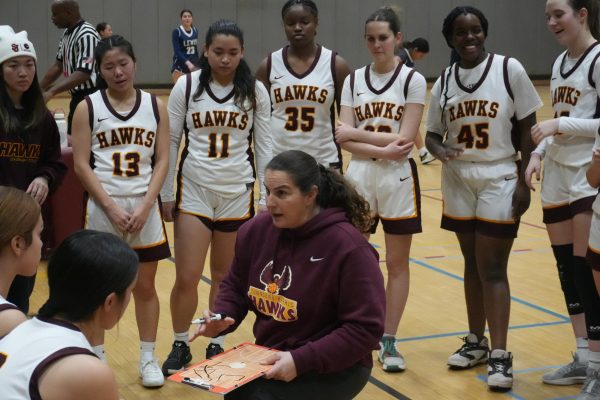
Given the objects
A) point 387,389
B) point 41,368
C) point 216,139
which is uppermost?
point 216,139

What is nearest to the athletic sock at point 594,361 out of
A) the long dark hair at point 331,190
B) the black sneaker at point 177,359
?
the long dark hair at point 331,190

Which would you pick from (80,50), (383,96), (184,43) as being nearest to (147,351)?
(383,96)

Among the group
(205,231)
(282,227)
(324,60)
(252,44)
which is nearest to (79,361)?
(282,227)

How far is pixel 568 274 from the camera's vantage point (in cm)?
452

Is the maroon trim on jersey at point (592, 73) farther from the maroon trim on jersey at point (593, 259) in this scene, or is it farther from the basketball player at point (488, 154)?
the maroon trim on jersey at point (593, 259)

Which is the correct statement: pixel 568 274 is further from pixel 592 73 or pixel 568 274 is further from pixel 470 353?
pixel 592 73

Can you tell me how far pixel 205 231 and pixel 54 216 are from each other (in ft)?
8.37

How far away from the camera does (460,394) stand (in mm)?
Result: 4406

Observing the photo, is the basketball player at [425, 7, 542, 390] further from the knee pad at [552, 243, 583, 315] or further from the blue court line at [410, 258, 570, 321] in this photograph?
the blue court line at [410, 258, 570, 321]

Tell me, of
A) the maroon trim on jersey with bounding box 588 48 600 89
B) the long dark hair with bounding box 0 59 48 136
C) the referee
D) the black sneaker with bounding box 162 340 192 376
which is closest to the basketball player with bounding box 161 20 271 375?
the black sneaker with bounding box 162 340 192 376

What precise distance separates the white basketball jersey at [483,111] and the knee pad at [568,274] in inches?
20.7

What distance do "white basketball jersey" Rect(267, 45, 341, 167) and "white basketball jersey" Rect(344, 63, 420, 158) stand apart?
11.1 inches

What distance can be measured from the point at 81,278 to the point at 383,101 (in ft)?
9.16

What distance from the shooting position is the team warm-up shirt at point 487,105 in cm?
439
